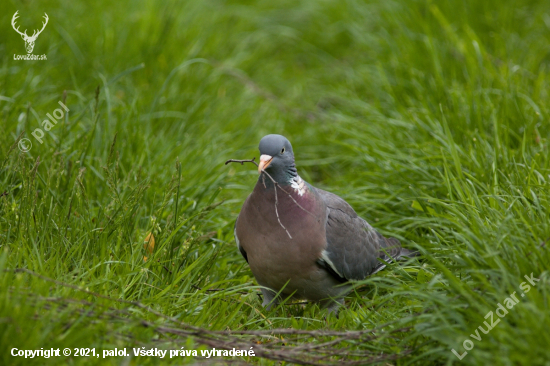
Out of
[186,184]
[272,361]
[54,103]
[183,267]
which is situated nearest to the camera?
[272,361]

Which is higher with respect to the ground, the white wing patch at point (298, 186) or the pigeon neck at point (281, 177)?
the pigeon neck at point (281, 177)

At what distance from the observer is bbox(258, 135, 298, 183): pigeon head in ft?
11.4

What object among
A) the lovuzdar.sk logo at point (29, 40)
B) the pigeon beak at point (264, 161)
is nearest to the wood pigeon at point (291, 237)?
the pigeon beak at point (264, 161)

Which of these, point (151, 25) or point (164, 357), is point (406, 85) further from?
point (164, 357)

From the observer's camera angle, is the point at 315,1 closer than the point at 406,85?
No

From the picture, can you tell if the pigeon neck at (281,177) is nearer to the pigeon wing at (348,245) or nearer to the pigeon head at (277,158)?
the pigeon head at (277,158)

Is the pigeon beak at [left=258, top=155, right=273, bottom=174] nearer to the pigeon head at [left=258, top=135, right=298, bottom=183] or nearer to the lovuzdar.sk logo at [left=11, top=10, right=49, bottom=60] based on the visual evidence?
the pigeon head at [left=258, top=135, right=298, bottom=183]

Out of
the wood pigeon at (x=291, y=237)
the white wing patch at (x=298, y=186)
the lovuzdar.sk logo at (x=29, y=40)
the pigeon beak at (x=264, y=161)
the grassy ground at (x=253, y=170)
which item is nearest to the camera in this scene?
the grassy ground at (x=253, y=170)

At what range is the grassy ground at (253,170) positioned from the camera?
276 cm

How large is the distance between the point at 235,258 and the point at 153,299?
1.12 m

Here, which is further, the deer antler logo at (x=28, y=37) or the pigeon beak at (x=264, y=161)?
the deer antler logo at (x=28, y=37)

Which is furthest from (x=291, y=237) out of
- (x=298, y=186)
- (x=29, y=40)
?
(x=29, y=40)

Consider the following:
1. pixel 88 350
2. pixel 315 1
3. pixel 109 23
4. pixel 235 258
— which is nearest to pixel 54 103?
pixel 109 23

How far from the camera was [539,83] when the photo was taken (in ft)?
16.8
